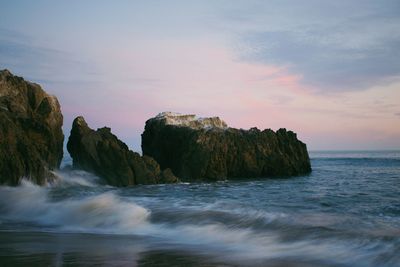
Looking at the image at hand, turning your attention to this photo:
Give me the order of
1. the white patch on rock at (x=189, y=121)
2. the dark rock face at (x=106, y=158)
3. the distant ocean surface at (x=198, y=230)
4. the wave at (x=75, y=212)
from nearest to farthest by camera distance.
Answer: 1. the distant ocean surface at (x=198, y=230)
2. the wave at (x=75, y=212)
3. the dark rock face at (x=106, y=158)
4. the white patch on rock at (x=189, y=121)

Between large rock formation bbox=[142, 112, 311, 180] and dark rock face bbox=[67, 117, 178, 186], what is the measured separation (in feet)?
21.6

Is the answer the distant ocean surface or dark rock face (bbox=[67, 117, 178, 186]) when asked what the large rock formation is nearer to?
dark rock face (bbox=[67, 117, 178, 186])

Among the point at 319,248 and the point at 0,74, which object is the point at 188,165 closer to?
the point at 0,74

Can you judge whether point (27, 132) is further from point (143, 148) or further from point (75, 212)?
point (143, 148)

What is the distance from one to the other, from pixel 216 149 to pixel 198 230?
23603 millimetres

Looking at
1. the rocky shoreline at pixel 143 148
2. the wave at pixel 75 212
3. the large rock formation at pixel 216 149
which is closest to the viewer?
the wave at pixel 75 212

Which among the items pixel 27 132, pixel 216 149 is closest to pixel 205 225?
pixel 27 132

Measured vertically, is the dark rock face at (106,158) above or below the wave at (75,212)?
above

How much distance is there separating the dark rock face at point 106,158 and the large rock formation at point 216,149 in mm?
6594

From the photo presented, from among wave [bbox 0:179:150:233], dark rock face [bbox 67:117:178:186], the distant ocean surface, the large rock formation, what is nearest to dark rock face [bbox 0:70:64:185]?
dark rock face [bbox 67:117:178:186]

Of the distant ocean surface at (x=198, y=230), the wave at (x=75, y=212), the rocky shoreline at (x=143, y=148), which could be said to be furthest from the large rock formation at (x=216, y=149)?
the wave at (x=75, y=212)

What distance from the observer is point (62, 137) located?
26812 millimetres

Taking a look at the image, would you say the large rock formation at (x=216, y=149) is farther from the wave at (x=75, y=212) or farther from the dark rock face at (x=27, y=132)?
the wave at (x=75, y=212)

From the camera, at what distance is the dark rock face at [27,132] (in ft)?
66.5
